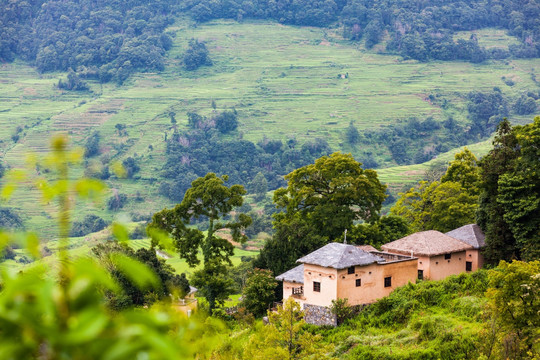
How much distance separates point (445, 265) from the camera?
25.9 metres

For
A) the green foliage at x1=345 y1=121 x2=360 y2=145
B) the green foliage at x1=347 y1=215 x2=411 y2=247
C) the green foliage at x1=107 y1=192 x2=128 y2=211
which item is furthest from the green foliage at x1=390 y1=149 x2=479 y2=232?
the green foliage at x1=345 y1=121 x2=360 y2=145

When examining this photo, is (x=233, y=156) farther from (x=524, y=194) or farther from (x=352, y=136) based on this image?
(x=524, y=194)

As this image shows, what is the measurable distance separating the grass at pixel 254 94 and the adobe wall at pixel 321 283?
205 ft

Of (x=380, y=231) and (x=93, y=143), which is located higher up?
(x=380, y=231)

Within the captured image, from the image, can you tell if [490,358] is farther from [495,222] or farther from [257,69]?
[257,69]

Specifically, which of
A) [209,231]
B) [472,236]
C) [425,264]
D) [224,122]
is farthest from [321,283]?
[224,122]

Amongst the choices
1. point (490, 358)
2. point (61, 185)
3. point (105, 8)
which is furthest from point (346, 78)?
point (61, 185)

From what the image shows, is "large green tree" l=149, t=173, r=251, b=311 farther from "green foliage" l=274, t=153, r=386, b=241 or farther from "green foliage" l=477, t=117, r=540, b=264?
"green foliage" l=477, t=117, r=540, b=264

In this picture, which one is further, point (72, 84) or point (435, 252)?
point (72, 84)

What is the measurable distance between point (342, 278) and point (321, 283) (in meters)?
0.76

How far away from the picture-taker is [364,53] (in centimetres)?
14375

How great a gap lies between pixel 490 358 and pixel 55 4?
515 feet

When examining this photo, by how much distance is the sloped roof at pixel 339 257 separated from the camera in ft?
71.8

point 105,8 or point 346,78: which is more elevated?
point 105,8
